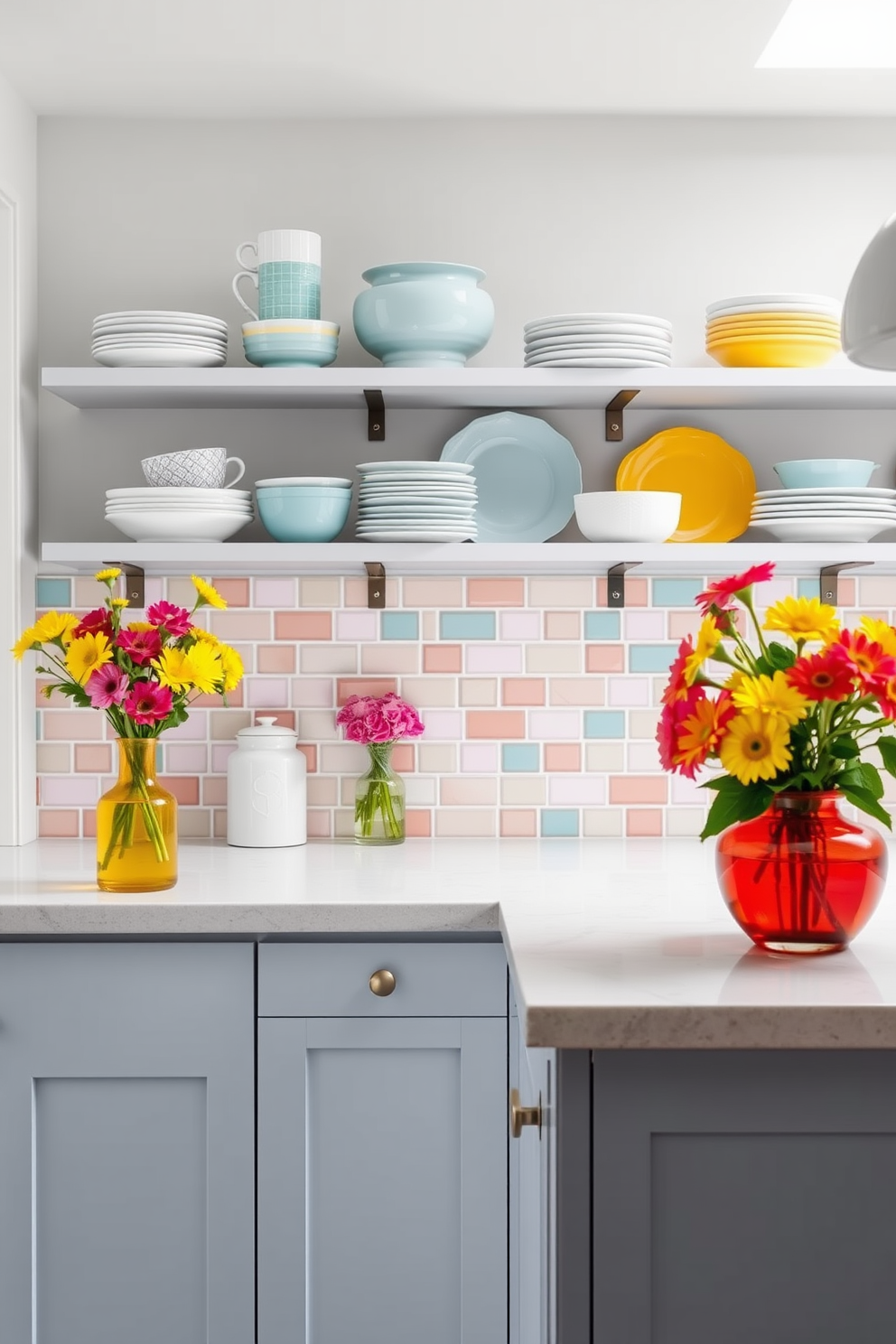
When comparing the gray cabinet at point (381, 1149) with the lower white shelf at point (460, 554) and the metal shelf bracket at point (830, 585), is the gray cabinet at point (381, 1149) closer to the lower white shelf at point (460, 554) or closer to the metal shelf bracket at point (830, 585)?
the lower white shelf at point (460, 554)

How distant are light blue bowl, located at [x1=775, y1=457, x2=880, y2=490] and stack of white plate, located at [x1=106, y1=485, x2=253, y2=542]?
1.00 m

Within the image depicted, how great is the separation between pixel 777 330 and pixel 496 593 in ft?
2.35

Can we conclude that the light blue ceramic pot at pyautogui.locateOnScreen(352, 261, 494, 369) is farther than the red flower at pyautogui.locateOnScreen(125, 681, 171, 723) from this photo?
Yes

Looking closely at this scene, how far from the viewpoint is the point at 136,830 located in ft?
6.41

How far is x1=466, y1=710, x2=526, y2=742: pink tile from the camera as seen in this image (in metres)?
2.51

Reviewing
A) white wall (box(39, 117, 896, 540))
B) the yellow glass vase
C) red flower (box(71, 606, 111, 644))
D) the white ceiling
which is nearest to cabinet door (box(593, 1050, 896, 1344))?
the yellow glass vase

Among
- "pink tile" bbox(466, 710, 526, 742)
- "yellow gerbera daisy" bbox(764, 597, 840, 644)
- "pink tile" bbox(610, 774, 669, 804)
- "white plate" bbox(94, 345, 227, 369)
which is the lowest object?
"pink tile" bbox(610, 774, 669, 804)

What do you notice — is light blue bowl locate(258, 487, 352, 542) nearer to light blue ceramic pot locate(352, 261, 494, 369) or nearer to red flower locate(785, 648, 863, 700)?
light blue ceramic pot locate(352, 261, 494, 369)

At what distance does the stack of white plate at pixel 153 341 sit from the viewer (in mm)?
2244

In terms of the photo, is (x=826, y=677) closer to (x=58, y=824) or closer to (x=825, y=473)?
(x=825, y=473)

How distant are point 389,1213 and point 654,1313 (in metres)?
0.71

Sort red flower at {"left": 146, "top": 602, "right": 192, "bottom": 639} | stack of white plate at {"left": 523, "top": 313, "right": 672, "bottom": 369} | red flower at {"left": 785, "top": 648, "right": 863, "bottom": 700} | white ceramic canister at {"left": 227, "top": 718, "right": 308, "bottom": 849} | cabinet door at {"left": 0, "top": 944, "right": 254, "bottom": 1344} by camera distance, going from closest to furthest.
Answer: red flower at {"left": 785, "top": 648, "right": 863, "bottom": 700}
cabinet door at {"left": 0, "top": 944, "right": 254, "bottom": 1344}
red flower at {"left": 146, "top": 602, "right": 192, "bottom": 639}
stack of white plate at {"left": 523, "top": 313, "right": 672, "bottom": 369}
white ceramic canister at {"left": 227, "top": 718, "right": 308, "bottom": 849}

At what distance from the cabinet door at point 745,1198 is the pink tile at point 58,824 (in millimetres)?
1545

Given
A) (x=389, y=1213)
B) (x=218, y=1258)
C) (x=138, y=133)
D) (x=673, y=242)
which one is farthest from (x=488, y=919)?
(x=138, y=133)
